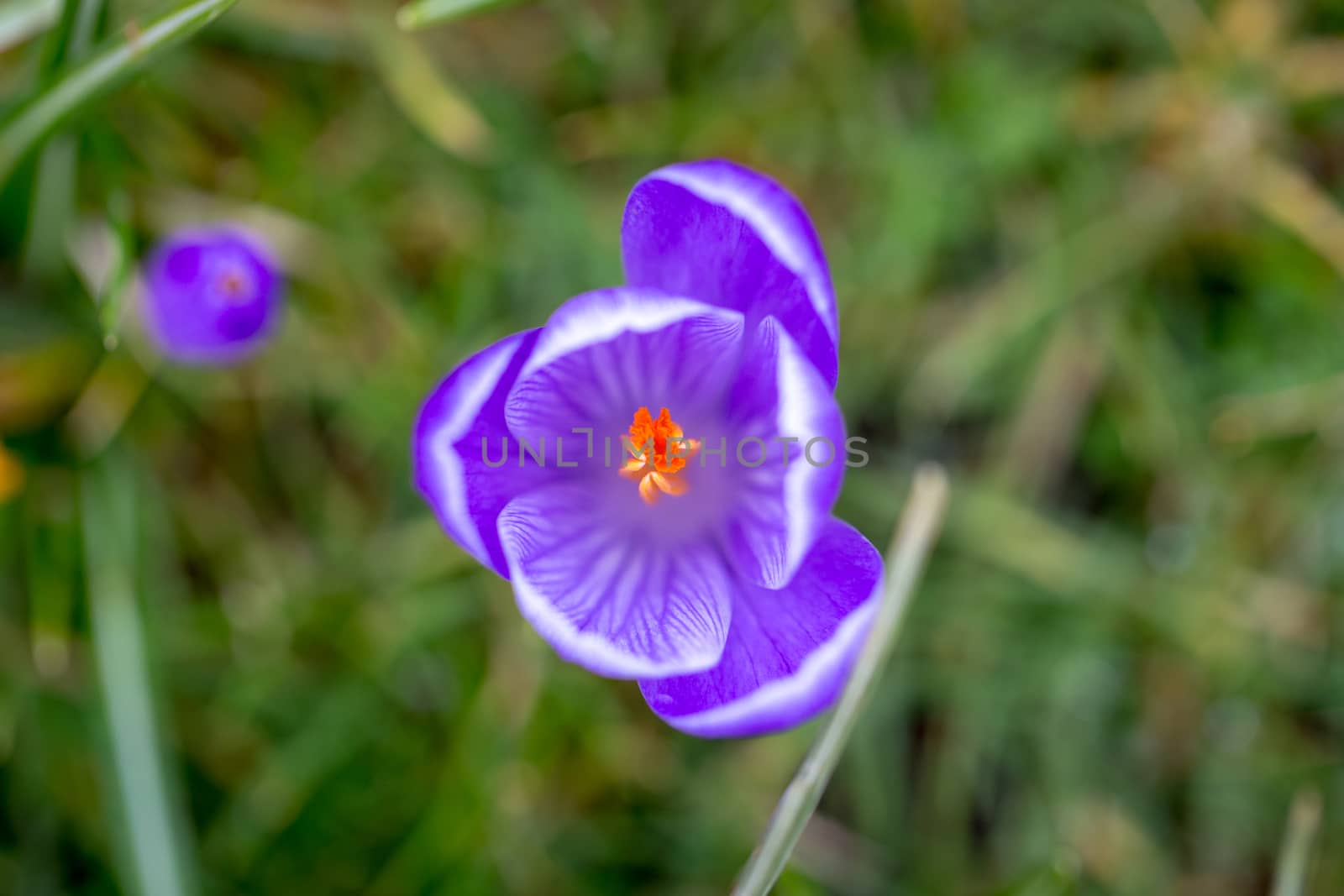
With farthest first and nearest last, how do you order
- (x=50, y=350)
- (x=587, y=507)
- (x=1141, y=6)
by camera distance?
1. (x=1141, y=6)
2. (x=50, y=350)
3. (x=587, y=507)

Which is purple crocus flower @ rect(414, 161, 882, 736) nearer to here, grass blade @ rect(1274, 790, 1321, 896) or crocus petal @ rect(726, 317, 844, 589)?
crocus petal @ rect(726, 317, 844, 589)

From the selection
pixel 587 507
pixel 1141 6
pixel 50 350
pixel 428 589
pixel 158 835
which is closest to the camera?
pixel 587 507

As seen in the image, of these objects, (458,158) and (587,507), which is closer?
(587,507)

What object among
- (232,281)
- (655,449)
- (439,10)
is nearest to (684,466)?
(655,449)

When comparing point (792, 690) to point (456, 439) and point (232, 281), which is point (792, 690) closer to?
point (456, 439)

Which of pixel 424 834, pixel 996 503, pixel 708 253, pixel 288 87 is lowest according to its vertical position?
pixel 424 834

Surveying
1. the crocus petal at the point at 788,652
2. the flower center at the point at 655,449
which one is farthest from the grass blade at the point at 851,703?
the flower center at the point at 655,449

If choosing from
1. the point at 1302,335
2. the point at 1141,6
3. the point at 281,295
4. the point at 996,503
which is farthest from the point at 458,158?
the point at 1302,335

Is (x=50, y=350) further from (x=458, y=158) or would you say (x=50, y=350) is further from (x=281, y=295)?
(x=458, y=158)
